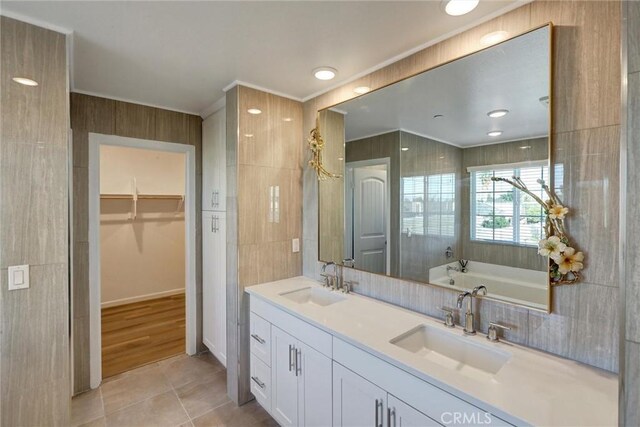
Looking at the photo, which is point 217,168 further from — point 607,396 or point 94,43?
point 607,396

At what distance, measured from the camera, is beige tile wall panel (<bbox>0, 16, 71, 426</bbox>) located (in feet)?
4.57

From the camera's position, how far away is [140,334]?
11.4ft

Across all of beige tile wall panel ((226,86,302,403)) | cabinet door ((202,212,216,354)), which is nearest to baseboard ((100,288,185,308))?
cabinet door ((202,212,216,354))

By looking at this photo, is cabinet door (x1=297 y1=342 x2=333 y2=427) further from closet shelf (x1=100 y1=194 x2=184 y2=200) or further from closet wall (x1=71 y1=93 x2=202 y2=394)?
closet shelf (x1=100 y1=194 x2=184 y2=200)

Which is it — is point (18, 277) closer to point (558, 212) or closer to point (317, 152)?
point (317, 152)

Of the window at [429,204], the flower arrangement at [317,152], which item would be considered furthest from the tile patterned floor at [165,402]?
the flower arrangement at [317,152]

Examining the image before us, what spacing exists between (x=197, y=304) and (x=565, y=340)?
2911mm

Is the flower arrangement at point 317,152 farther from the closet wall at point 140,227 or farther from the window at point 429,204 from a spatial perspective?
the closet wall at point 140,227

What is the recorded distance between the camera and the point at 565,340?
48.1 inches

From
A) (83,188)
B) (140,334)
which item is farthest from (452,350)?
(140,334)

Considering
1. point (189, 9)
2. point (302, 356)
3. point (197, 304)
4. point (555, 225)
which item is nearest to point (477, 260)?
point (555, 225)

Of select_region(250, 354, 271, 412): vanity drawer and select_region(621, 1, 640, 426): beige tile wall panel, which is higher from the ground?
select_region(621, 1, 640, 426): beige tile wall panel

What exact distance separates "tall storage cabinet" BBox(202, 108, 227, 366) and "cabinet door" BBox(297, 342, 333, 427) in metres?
1.13

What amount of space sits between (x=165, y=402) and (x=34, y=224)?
166 centimetres
